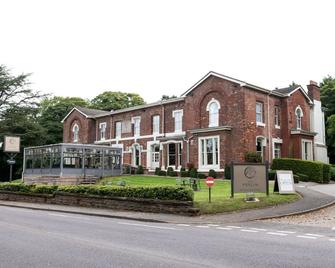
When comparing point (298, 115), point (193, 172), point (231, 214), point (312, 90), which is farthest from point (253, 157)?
point (231, 214)

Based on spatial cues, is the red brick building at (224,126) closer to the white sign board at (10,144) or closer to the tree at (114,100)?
the white sign board at (10,144)

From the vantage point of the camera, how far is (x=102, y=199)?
20.2m

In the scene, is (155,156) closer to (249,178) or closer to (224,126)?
(224,126)

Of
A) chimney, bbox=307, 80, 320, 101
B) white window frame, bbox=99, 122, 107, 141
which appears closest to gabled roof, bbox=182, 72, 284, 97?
chimney, bbox=307, 80, 320, 101

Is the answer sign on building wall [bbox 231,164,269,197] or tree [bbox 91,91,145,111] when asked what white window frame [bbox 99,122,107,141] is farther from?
sign on building wall [bbox 231,164,269,197]

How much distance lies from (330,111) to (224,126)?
803 inches

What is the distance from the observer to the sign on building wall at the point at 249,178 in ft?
61.7

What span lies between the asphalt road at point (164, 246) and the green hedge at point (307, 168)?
1916cm

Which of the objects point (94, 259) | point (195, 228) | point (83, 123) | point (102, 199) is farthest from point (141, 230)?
point (83, 123)

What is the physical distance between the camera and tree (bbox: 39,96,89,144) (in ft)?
204

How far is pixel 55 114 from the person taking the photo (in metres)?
66.2

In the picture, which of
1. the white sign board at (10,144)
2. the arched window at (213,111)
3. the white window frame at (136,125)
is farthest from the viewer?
the white window frame at (136,125)

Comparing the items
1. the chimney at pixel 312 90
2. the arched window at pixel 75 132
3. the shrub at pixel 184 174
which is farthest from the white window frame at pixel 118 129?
the chimney at pixel 312 90

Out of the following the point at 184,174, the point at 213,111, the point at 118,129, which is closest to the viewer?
the point at 184,174
